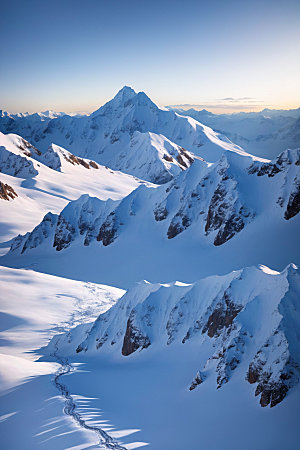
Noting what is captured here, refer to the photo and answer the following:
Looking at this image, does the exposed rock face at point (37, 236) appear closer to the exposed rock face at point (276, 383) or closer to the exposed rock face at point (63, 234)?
the exposed rock face at point (63, 234)

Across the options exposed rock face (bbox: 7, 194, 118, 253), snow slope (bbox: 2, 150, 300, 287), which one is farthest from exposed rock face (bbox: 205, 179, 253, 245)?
exposed rock face (bbox: 7, 194, 118, 253)

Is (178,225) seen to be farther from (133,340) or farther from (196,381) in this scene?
(196,381)

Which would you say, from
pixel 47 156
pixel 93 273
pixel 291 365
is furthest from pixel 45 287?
pixel 47 156

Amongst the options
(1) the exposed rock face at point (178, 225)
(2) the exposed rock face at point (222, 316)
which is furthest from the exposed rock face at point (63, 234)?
(2) the exposed rock face at point (222, 316)

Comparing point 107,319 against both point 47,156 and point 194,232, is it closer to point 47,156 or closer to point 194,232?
point 194,232

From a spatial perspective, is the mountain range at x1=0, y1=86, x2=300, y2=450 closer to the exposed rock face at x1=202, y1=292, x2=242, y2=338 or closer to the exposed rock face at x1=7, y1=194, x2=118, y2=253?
the exposed rock face at x1=202, y1=292, x2=242, y2=338

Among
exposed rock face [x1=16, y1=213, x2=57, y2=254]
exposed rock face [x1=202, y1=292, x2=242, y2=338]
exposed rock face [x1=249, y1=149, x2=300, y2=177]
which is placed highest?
exposed rock face [x1=249, y1=149, x2=300, y2=177]
